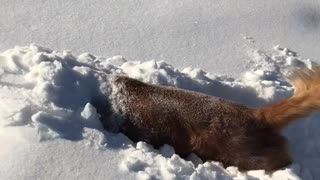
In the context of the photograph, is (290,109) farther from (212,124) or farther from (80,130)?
(80,130)

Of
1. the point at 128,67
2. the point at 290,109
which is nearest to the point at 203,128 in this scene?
the point at 290,109

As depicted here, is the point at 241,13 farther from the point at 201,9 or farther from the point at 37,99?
the point at 37,99

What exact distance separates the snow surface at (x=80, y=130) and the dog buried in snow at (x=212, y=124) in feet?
0.20

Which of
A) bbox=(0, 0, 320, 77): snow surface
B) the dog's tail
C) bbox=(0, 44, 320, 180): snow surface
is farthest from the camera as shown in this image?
bbox=(0, 0, 320, 77): snow surface

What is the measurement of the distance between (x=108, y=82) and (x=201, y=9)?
4.30 feet

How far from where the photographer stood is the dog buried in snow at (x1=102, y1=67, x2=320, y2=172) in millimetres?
3340

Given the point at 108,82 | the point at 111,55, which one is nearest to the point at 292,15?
the point at 111,55

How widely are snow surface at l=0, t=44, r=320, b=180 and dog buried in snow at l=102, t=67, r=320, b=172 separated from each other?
62mm

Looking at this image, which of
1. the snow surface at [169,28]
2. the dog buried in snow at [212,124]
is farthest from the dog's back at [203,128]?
the snow surface at [169,28]

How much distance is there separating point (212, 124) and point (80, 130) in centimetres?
72

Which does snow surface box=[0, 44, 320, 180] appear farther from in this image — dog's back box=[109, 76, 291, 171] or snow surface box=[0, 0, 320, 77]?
snow surface box=[0, 0, 320, 77]

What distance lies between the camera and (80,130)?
10.7 feet

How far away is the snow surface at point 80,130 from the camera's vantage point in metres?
3.07

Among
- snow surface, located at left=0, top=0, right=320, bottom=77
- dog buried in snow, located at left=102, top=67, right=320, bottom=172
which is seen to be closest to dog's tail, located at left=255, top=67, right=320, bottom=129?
dog buried in snow, located at left=102, top=67, right=320, bottom=172
